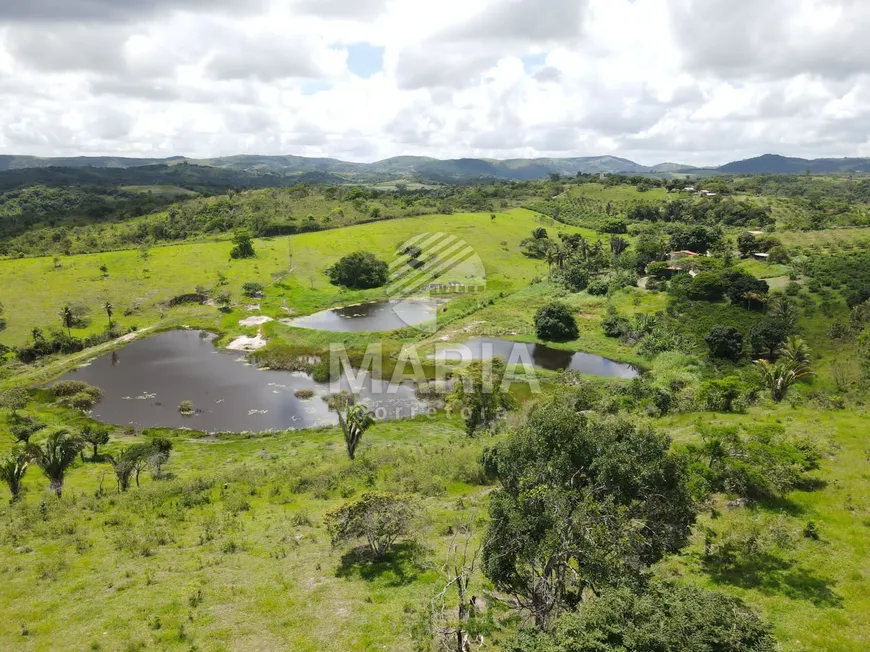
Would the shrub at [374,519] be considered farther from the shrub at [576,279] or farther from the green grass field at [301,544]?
the shrub at [576,279]

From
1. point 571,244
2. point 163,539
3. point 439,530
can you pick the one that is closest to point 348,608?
point 439,530

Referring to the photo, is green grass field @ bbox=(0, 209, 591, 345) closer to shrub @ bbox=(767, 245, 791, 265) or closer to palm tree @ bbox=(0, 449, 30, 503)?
shrub @ bbox=(767, 245, 791, 265)

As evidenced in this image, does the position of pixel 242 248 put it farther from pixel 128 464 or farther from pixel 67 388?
pixel 128 464

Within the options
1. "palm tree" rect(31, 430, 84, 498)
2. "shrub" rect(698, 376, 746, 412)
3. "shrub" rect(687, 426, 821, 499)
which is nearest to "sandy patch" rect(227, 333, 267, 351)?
"palm tree" rect(31, 430, 84, 498)

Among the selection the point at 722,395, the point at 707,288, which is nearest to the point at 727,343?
the point at 707,288

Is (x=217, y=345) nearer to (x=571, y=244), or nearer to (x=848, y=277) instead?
(x=571, y=244)
